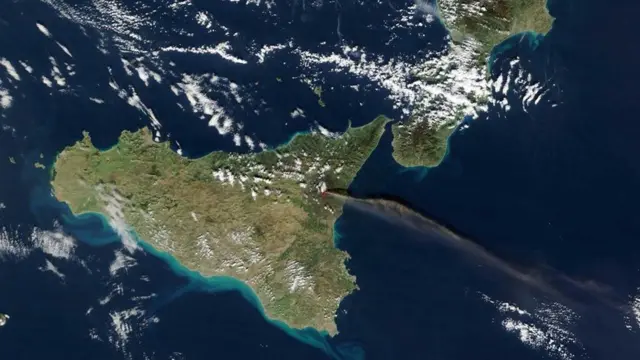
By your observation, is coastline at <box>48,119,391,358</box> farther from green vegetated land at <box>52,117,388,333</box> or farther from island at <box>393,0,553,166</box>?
island at <box>393,0,553,166</box>

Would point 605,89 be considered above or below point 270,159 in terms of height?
above

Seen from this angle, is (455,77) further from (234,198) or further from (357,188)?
(234,198)

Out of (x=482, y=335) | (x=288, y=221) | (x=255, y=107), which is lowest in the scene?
(x=482, y=335)

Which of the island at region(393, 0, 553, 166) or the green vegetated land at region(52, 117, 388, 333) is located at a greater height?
the island at region(393, 0, 553, 166)

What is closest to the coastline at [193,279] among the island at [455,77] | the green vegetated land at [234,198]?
the green vegetated land at [234,198]

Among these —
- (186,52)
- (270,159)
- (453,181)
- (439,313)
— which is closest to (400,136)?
(453,181)

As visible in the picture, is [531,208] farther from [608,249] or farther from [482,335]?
[482,335]

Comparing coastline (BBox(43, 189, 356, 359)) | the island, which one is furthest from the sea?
the island

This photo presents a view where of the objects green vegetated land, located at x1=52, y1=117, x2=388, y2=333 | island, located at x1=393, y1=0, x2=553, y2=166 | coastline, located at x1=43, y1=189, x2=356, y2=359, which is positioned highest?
island, located at x1=393, y1=0, x2=553, y2=166
